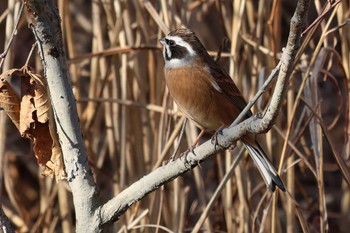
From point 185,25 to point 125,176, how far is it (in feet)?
1.74

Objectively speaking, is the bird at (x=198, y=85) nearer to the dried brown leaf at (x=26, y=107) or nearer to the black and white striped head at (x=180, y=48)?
the black and white striped head at (x=180, y=48)

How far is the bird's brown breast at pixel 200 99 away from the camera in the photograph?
2.00 metres

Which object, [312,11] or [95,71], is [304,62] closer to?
[95,71]

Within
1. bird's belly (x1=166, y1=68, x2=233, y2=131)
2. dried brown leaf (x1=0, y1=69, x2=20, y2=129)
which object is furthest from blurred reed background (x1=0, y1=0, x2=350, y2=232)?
dried brown leaf (x1=0, y1=69, x2=20, y2=129)

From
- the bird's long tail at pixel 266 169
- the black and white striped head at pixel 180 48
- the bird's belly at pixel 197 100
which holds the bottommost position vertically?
the bird's long tail at pixel 266 169

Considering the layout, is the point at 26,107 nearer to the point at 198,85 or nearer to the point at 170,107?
the point at 198,85

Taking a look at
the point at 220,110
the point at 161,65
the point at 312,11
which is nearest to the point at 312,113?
the point at 220,110

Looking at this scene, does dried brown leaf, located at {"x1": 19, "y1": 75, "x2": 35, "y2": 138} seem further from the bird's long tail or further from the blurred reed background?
the bird's long tail

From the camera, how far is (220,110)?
203 centimetres

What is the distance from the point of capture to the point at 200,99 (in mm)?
2020

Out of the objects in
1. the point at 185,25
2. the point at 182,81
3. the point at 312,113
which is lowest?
the point at 312,113

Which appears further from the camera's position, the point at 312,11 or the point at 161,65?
the point at 312,11

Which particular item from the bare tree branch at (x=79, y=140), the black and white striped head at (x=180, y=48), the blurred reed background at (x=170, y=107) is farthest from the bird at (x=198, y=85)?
the bare tree branch at (x=79, y=140)

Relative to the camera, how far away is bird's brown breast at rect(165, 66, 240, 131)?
6.55ft
